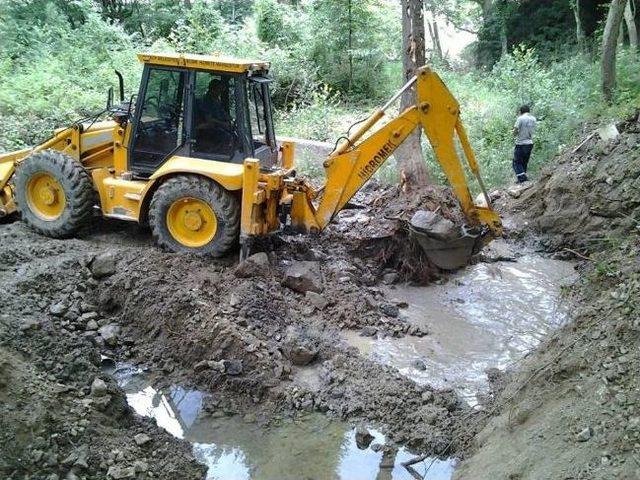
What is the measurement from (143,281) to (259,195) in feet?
4.88

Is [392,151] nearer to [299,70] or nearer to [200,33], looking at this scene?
[299,70]

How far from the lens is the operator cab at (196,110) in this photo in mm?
6625

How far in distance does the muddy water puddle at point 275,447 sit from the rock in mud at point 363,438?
0.03 metres

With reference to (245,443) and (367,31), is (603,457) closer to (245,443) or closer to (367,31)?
(245,443)

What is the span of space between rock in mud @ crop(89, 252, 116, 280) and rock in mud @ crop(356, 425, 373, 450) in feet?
10.3

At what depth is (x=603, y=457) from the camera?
10.1 ft

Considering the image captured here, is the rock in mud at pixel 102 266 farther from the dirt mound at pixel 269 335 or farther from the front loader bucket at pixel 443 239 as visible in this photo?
the front loader bucket at pixel 443 239

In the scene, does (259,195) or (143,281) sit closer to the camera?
(143,281)

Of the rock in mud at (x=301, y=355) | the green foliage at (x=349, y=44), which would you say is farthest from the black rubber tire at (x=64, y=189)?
the green foliage at (x=349, y=44)

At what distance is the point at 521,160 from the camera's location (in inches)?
412

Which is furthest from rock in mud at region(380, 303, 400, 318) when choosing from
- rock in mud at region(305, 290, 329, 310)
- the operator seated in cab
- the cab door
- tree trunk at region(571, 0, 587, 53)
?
tree trunk at region(571, 0, 587, 53)

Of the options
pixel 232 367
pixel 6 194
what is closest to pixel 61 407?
pixel 232 367

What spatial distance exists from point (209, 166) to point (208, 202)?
1.30ft

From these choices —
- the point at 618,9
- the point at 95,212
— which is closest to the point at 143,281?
the point at 95,212
